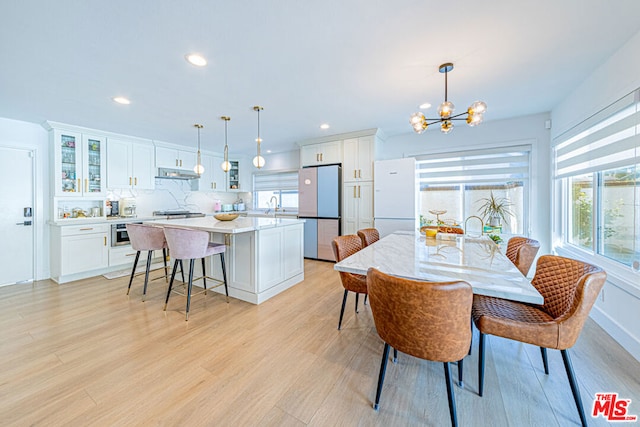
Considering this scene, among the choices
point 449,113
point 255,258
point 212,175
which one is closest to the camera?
point 449,113

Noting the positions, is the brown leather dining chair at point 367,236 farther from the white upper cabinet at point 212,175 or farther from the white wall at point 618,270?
the white upper cabinet at point 212,175

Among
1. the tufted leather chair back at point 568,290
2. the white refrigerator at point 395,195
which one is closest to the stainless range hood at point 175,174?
the white refrigerator at point 395,195

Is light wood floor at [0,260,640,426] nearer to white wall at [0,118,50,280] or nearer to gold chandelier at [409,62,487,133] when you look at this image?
white wall at [0,118,50,280]

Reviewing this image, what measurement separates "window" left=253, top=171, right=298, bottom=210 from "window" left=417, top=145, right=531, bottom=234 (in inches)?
119

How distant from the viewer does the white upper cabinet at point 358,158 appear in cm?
457

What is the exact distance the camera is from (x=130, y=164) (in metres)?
4.58

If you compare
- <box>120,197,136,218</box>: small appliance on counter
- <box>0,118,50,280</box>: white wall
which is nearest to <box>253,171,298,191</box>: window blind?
<box>120,197,136,218</box>: small appliance on counter

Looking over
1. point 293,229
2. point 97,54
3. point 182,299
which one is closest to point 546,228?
point 293,229

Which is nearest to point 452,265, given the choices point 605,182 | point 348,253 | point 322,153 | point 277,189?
point 348,253

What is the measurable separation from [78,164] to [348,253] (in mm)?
4627

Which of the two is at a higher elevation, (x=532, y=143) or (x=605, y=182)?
(x=532, y=143)

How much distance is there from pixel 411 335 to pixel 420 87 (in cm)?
262

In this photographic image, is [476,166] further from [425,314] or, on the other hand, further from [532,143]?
[425,314]

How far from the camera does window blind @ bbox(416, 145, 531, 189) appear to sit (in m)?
3.92
